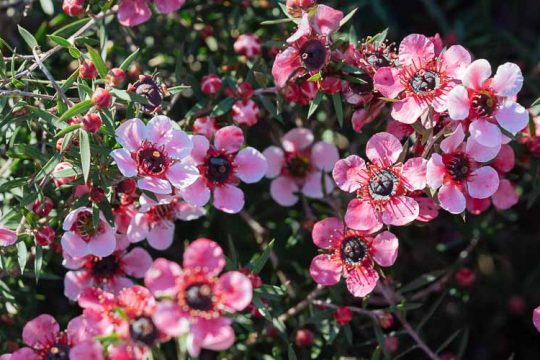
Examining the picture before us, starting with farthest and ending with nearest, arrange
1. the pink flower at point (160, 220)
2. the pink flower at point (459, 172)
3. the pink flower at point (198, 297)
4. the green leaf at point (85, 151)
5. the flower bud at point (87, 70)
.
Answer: the pink flower at point (160, 220)
the flower bud at point (87, 70)
the pink flower at point (459, 172)
the green leaf at point (85, 151)
the pink flower at point (198, 297)

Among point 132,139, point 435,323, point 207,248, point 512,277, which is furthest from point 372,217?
point 512,277

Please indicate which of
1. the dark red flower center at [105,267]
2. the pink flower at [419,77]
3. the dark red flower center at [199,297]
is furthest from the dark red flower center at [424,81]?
the dark red flower center at [105,267]

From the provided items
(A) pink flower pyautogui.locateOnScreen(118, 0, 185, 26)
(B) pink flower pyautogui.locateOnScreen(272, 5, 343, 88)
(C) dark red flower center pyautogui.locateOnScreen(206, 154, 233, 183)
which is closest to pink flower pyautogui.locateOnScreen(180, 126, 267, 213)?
(C) dark red flower center pyautogui.locateOnScreen(206, 154, 233, 183)

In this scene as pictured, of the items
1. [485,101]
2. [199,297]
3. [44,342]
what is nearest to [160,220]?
[44,342]

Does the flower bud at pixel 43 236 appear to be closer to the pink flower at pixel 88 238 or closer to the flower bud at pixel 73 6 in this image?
the pink flower at pixel 88 238

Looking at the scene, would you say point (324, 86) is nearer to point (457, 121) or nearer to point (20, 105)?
point (457, 121)

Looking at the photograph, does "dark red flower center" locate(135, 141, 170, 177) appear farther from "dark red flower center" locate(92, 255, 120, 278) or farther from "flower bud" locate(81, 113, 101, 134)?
"dark red flower center" locate(92, 255, 120, 278)
